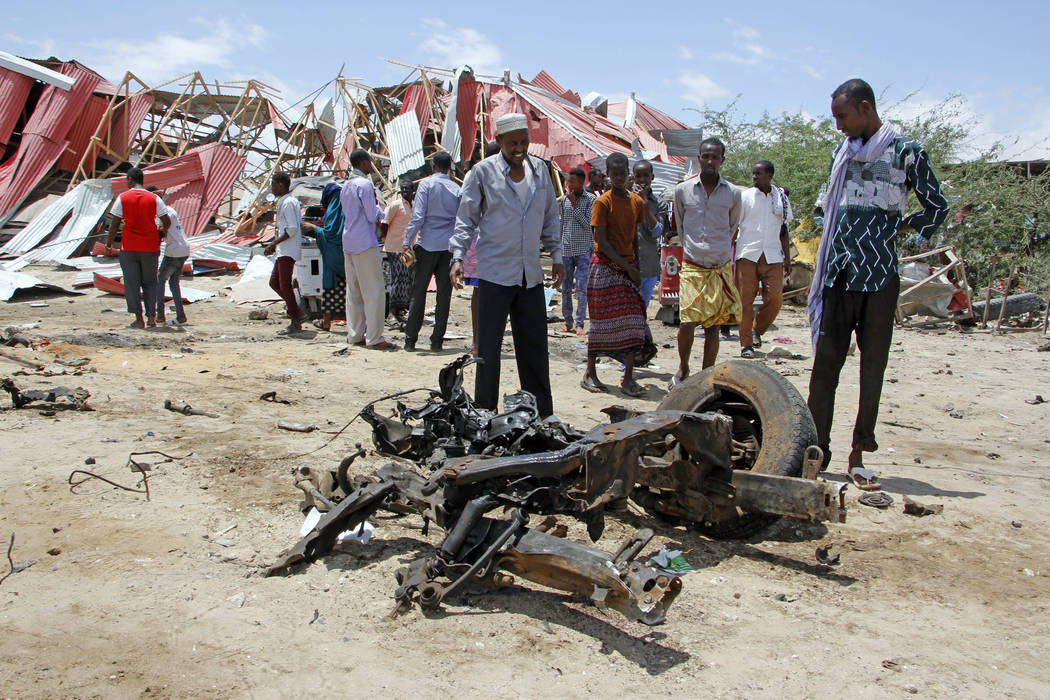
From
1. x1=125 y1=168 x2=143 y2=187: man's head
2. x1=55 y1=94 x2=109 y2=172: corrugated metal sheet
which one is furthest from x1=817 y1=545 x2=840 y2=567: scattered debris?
x1=55 y1=94 x2=109 y2=172: corrugated metal sheet

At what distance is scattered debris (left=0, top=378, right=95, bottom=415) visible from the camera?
16.1 ft

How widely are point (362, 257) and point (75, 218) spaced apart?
10912 mm

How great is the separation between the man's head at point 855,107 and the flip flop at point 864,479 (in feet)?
5.81

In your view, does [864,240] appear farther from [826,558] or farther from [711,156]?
[711,156]

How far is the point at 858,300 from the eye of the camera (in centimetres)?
409

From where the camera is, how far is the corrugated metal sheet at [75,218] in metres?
14.9

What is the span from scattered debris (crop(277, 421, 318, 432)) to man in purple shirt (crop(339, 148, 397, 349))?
3.30 meters

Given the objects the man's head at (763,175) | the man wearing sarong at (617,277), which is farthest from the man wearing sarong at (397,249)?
the man's head at (763,175)

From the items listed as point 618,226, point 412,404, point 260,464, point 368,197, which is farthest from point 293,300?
point 260,464

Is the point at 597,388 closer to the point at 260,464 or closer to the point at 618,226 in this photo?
the point at 618,226

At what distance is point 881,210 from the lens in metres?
3.99

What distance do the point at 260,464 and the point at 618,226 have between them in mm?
3275

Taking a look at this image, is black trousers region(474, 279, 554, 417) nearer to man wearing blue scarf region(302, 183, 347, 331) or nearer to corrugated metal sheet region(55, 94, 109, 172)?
man wearing blue scarf region(302, 183, 347, 331)

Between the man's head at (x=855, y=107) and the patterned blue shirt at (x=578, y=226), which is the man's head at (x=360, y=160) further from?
the man's head at (x=855, y=107)
